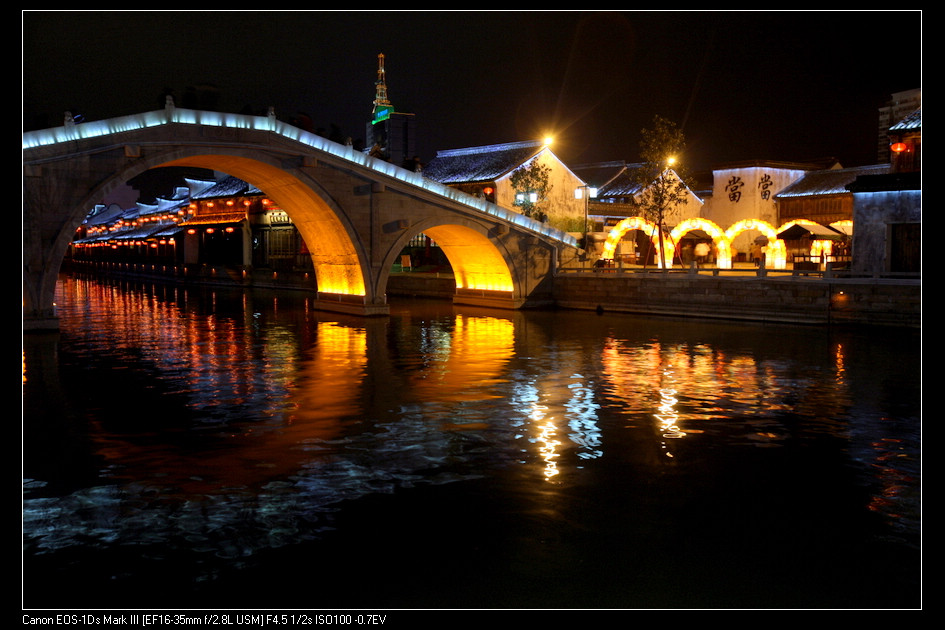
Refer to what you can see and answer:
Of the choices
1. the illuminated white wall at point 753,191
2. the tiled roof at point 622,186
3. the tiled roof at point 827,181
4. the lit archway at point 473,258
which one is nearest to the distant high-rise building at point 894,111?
the tiled roof at point 827,181

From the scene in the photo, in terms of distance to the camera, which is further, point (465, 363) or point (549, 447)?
point (465, 363)

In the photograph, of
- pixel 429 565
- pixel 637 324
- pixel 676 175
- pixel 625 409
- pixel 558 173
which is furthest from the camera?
pixel 676 175

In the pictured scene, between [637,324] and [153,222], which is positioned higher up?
[153,222]

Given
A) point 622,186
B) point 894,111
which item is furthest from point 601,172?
point 894,111

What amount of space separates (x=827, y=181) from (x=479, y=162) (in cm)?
2149

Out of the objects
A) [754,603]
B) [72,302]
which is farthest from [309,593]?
[72,302]

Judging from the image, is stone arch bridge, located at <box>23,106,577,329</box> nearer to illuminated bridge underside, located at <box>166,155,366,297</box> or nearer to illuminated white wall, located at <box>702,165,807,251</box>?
illuminated bridge underside, located at <box>166,155,366,297</box>

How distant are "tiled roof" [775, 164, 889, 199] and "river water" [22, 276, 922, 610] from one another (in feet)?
100

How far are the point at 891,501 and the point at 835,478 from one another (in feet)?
3.07

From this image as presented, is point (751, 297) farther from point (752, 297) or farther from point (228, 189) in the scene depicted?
point (228, 189)

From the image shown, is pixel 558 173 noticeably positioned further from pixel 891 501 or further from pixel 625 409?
pixel 891 501

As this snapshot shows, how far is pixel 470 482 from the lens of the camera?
381 inches

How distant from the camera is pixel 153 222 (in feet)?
250

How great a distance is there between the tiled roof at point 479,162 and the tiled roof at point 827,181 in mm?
16370
